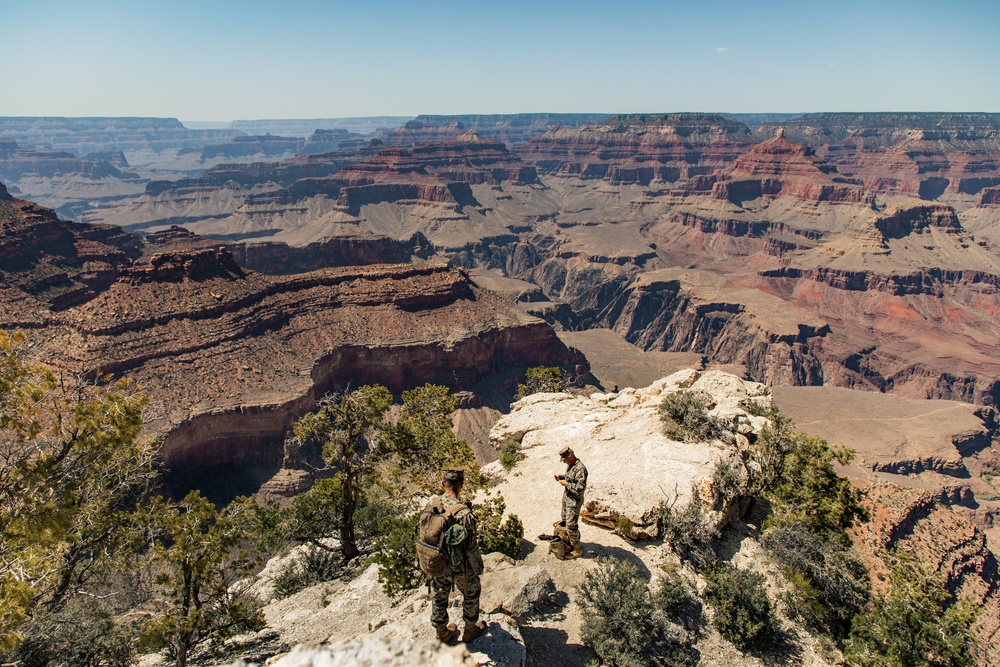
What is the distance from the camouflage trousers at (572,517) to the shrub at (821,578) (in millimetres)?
5067

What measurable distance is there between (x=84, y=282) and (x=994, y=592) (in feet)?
297

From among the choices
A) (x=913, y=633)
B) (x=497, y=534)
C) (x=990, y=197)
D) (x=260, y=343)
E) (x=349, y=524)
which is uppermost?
(x=990, y=197)

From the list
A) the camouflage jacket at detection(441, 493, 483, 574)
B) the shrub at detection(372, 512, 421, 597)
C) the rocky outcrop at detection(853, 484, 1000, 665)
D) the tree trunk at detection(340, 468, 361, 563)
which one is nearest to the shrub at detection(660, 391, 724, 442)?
the rocky outcrop at detection(853, 484, 1000, 665)

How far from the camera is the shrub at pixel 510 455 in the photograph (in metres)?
21.7

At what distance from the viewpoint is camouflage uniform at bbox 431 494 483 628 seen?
8.64 meters

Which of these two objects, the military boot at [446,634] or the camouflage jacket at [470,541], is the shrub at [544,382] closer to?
the camouflage jacket at [470,541]

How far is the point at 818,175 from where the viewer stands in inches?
7013

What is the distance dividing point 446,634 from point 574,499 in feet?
16.4

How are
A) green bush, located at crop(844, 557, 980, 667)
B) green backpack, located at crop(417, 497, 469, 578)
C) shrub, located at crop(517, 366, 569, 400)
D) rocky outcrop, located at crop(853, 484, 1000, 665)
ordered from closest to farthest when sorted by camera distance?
green backpack, located at crop(417, 497, 469, 578), green bush, located at crop(844, 557, 980, 667), rocky outcrop, located at crop(853, 484, 1000, 665), shrub, located at crop(517, 366, 569, 400)

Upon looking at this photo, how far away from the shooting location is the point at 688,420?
18.8 m

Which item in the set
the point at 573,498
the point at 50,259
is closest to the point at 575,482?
the point at 573,498

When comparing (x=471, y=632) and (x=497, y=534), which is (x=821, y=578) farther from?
(x=471, y=632)

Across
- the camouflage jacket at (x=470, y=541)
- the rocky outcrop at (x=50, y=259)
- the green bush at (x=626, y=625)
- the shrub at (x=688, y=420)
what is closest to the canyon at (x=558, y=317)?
the rocky outcrop at (x=50, y=259)

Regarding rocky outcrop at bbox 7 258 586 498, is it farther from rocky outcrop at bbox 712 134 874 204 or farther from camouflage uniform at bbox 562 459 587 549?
rocky outcrop at bbox 712 134 874 204
